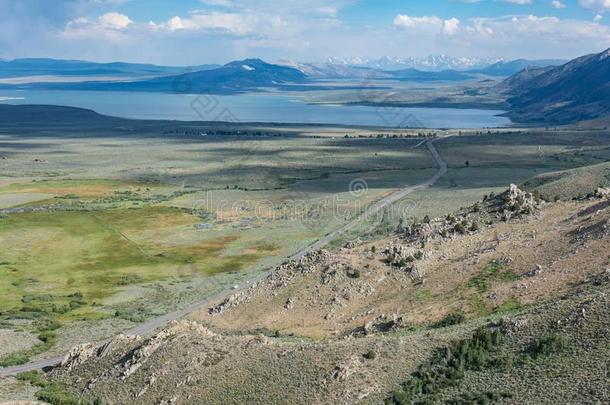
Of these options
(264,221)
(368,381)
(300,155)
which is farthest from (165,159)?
(368,381)

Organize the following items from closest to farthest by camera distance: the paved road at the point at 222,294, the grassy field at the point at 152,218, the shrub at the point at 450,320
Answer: the shrub at the point at 450,320 → the paved road at the point at 222,294 → the grassy field at the point at 152,218

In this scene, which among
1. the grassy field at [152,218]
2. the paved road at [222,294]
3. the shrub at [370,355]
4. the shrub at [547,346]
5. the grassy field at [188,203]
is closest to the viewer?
the shrub at [547,346]

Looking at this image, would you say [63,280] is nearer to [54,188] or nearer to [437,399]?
[437,399]

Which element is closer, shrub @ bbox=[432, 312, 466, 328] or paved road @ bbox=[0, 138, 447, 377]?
shrub @ bbox=[432, 312, 466, 328]

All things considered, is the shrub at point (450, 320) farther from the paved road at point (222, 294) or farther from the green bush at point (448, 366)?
the paved road at point (222, 294)

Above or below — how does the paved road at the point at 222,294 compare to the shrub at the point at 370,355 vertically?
below

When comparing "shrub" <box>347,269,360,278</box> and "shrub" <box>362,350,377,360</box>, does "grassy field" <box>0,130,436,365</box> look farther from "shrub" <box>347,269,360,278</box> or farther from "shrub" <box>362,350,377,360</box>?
"shrub" <box>362,350,377,360</box>

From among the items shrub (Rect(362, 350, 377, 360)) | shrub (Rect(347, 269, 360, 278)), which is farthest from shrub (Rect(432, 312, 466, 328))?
shrub (Rect(347, 269, 360, 278))

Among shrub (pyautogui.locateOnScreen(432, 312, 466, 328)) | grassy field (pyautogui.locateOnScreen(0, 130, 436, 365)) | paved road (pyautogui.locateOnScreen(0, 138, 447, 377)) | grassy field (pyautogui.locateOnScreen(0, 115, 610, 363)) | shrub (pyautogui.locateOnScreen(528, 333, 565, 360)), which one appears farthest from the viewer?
grassy field (pyautogui.locateOnScreen(0, 115, 610, 363))

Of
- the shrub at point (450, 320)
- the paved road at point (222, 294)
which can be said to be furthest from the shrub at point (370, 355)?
the paved road at point (222, 294)

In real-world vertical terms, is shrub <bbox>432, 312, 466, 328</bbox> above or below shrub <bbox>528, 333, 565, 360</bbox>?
below

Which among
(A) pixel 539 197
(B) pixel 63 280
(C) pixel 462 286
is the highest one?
(A) pixel 539 197
